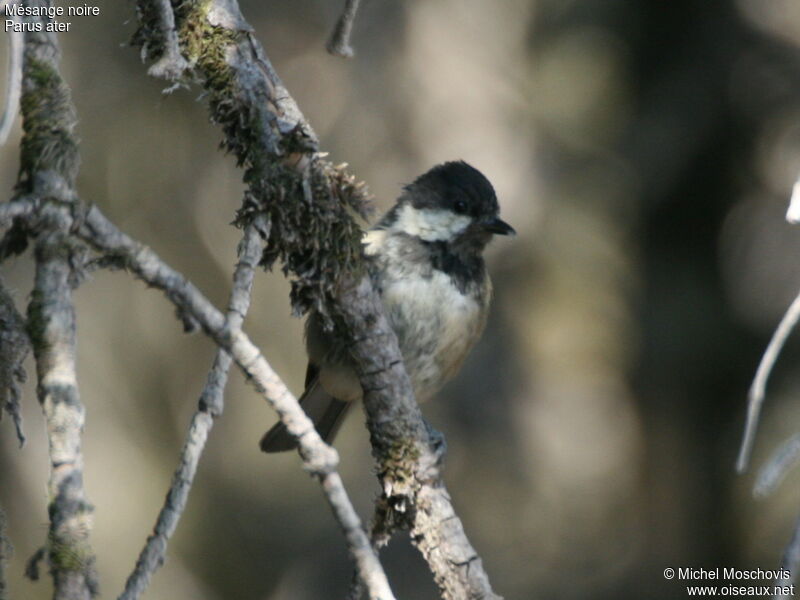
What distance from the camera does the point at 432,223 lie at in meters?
3.50

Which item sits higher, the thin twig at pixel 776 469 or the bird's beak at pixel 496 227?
the bird's beak at pixel 496 227

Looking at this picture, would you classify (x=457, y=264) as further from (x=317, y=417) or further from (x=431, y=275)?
(x=317, y=417)

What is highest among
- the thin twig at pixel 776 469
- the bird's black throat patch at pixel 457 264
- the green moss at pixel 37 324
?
the bird's black throat patch at pixel 457 264

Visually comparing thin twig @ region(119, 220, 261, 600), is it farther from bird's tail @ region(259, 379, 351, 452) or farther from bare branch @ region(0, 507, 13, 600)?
bird's tail @ region(259, 379, 351, 452)

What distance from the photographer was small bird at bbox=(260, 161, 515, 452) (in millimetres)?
3332

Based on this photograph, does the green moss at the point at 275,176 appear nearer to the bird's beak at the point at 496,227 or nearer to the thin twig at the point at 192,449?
the thin twig at the point at 192,449

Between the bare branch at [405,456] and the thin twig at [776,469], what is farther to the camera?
the bare branch at [405,456]

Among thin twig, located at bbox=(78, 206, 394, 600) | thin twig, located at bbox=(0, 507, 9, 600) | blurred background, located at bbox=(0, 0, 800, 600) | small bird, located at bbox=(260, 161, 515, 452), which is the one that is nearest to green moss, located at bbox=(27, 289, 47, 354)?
thin twig, located at bbox=(78, 206, 394, 600)

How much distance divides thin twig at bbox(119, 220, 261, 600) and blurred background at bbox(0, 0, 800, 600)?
11.8 feet

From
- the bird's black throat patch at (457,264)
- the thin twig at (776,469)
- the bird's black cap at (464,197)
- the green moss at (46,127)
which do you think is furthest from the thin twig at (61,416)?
the bird's black cap at (464,197)

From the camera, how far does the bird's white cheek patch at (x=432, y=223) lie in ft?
11.3

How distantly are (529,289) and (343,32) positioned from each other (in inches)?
144

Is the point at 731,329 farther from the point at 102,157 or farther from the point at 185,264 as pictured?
the point at 102,157

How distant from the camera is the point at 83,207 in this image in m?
1.51
